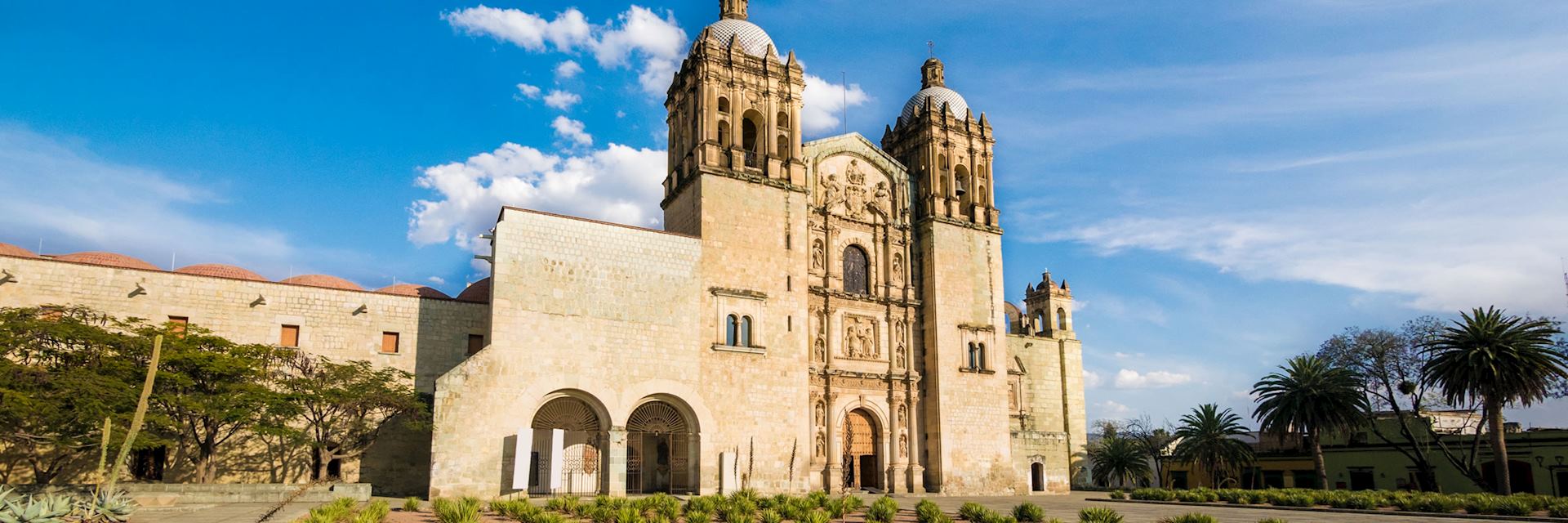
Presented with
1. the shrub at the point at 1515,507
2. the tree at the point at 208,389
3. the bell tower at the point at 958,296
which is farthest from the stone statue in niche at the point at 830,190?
the shrub at the point at 1515,507

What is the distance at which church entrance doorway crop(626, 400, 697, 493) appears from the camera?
29.9 metres

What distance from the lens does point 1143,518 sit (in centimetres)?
2117

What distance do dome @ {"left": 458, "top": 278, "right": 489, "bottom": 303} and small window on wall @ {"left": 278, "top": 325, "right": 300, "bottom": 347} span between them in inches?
213

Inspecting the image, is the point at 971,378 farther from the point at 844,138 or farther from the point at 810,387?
the point at 844,138

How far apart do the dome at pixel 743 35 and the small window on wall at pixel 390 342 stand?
1437 centimetres

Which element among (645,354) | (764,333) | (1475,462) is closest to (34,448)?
(645,354)

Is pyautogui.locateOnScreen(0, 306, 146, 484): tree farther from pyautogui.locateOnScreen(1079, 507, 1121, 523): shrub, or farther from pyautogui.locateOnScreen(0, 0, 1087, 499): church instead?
pyautogui.locateOnScreen(1079, 507, 1121, 523): shrub

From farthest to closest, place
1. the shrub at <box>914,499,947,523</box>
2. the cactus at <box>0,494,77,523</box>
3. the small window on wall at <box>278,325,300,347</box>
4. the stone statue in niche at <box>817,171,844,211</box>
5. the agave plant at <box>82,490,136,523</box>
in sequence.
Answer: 1. the stone statue in niche at <box>817,171,844,211</box>
2. the small window on wall at <box>278,325,300,347</box>
3. the shrub at <box>914,499,947,523</box>
4. the agave plant at <box>82,490,136,523</box>
5. the cactus at <box>0,494,77,523</box>

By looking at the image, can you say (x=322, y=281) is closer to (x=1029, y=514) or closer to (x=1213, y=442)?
(x=1029, y=514)

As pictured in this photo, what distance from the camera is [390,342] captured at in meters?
29.5

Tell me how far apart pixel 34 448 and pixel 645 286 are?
15.5 metres

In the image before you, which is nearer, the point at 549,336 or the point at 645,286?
the point at 549,336

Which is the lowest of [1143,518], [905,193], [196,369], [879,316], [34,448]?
[1143,518]

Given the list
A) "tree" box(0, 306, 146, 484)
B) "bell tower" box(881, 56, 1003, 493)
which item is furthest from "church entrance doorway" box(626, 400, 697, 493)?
"tree" box(0, 306, 146, 484)
